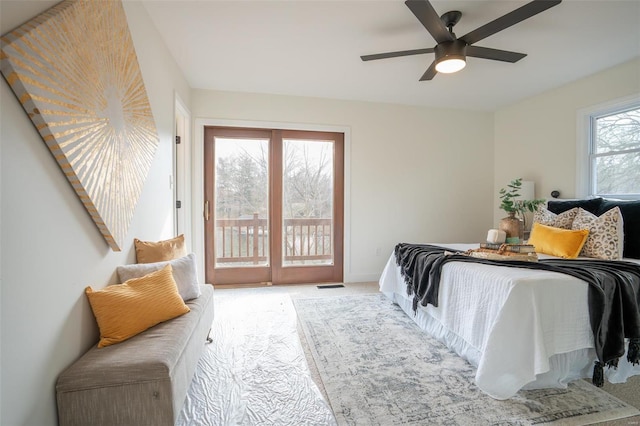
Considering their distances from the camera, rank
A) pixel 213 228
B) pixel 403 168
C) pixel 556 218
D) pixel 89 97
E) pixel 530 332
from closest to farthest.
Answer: pixel 89 97 → pixel 530 332 → pixel 556 218 → pixel 213 228 → pixel 403 168

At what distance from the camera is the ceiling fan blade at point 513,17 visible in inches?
61.9

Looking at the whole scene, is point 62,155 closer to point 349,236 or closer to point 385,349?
point 385,349

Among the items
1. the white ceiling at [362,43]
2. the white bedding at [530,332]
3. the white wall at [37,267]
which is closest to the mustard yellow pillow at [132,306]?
the white wall at [37,267]

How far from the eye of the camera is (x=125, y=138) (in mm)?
1764

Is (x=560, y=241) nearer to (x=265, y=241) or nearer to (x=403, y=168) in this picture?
(x=403, y=168)

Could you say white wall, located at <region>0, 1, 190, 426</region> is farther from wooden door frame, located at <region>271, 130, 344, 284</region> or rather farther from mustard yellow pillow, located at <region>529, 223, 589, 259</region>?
mustard yellow pillow, located at <region>529, 223, 589, 259</region>

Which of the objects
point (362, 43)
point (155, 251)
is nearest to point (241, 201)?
point (155, 251)

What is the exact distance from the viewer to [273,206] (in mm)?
3814

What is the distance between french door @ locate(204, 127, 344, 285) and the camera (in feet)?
12.2

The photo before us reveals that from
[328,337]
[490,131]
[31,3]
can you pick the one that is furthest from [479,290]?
[490,131]

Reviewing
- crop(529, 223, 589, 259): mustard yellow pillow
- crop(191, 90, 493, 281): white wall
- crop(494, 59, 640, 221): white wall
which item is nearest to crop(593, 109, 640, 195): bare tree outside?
crop(494, 59, 640, 221): white wall

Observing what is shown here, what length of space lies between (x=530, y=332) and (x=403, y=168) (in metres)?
2.93

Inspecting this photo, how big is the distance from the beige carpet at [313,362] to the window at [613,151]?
2159 mm

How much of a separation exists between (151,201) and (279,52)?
1.80 m
